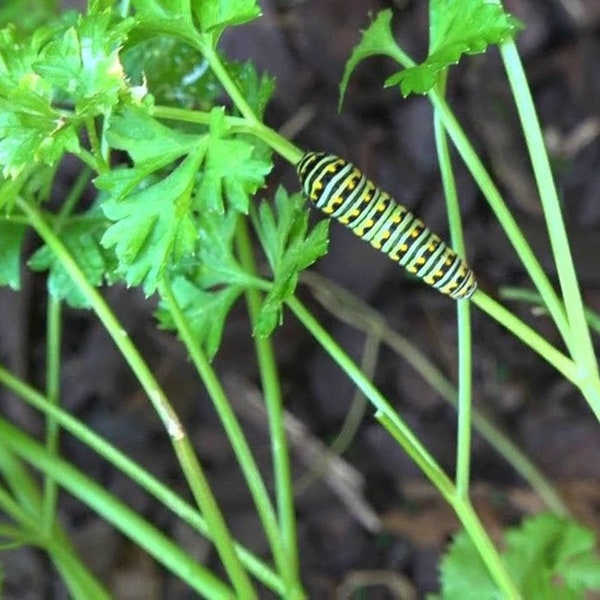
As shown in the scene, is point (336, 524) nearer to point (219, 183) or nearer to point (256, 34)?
point (256, 34)

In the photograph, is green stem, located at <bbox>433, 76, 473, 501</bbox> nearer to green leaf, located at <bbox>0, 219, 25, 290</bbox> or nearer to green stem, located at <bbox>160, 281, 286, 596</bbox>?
green stem, located at <bbox>160, 281, 286, 596</bbox>

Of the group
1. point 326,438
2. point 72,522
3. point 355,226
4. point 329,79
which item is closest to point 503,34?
point 355,226

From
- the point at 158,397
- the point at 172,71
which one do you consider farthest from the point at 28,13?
the point at 158,397

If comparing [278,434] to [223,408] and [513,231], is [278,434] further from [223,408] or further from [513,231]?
[513,231]

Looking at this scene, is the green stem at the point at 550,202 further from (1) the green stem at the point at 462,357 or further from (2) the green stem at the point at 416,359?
(2) the green stem at the point at 416,359

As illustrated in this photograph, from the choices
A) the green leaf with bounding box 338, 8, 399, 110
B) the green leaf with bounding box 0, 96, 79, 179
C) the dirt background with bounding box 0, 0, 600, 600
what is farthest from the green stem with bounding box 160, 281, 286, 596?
the dirt background with bounding box 0, 0, 600, 600

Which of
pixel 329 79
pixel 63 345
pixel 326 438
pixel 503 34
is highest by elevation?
pixel 503 34
